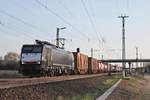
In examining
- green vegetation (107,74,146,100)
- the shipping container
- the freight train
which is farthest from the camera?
the shipping container

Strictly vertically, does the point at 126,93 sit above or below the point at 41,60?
below

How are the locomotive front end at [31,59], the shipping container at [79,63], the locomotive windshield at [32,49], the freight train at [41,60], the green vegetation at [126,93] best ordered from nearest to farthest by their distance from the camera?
the green vegetation at [126,93]
the locomotive front end at [31,59]
the freight train at [41,60]
the locomotive windshield at [32,49]
the shipping container at [79,63]

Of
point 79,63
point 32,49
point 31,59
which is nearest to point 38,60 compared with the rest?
point 31,59

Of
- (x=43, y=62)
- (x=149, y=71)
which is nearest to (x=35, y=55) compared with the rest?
(x=43, y=62)

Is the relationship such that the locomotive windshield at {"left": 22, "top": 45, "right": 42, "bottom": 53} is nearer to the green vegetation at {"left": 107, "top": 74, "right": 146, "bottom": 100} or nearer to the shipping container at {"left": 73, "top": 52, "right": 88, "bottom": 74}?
the green vegetation at {"left": 107, "top": 74, "right": 146, "bottom": 100}

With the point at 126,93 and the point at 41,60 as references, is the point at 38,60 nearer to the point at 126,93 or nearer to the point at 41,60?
Result: the point at 41,60

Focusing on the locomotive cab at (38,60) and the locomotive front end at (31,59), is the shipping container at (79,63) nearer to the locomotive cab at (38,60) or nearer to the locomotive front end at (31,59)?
the locomotive cab at (38,60)

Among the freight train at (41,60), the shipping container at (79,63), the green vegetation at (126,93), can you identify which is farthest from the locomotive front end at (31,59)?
the shipping container at (79,63)

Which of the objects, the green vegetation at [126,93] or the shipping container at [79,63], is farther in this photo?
the shipping container at [79,63]

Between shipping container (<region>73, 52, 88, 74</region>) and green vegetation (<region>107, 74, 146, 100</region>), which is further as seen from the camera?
shipping container (<region>73, 52, 88, 74</region>)

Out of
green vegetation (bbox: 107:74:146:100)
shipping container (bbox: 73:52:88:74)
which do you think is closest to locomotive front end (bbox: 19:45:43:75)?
green vegetation (bbox: 107:74:146:100)

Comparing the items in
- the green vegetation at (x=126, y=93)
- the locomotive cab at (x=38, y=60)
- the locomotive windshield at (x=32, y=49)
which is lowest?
the green vegetation at (x=126, y=93)

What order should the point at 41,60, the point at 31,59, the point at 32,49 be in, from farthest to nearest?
the point at 32,49 < the point at 31,59 < the point at 41,60

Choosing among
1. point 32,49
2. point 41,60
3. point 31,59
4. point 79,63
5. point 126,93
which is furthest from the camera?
point 79,63
